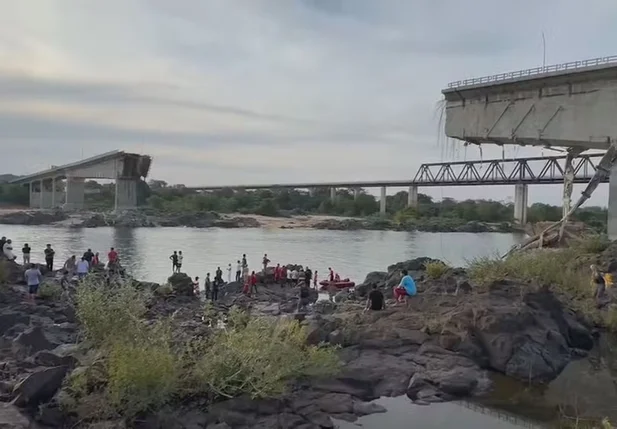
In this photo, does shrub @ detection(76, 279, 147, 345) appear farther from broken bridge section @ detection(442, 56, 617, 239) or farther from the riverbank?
the riverbank

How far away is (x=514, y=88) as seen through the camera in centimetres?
3347

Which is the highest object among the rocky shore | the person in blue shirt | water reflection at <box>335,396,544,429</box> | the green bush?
the green bush

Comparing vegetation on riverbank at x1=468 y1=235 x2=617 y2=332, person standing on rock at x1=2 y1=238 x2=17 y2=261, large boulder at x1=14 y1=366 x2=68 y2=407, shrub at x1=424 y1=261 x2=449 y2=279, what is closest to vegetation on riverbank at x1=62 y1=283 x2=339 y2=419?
large boulder at x1=14 y1=366 x2=68 y2=407

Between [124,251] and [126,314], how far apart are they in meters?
41.6

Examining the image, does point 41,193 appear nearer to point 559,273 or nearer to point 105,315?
point 559,273

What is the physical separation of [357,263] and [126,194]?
236ft

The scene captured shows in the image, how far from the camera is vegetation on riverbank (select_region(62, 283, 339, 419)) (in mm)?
9914

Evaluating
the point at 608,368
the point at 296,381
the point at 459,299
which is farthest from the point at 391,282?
the point at 296,381

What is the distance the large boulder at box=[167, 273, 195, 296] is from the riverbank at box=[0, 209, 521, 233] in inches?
2554

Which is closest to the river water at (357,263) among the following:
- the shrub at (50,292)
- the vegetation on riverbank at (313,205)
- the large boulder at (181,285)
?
the large boulder at (181,285)

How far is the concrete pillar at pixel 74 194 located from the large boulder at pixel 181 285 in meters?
91.7

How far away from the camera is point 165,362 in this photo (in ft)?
33.6

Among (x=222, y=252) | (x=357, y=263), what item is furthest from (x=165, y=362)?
(x=222, y=252)

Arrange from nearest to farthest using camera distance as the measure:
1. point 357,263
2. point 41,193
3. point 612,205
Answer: point 612,205, point 357,263, point 41,193
